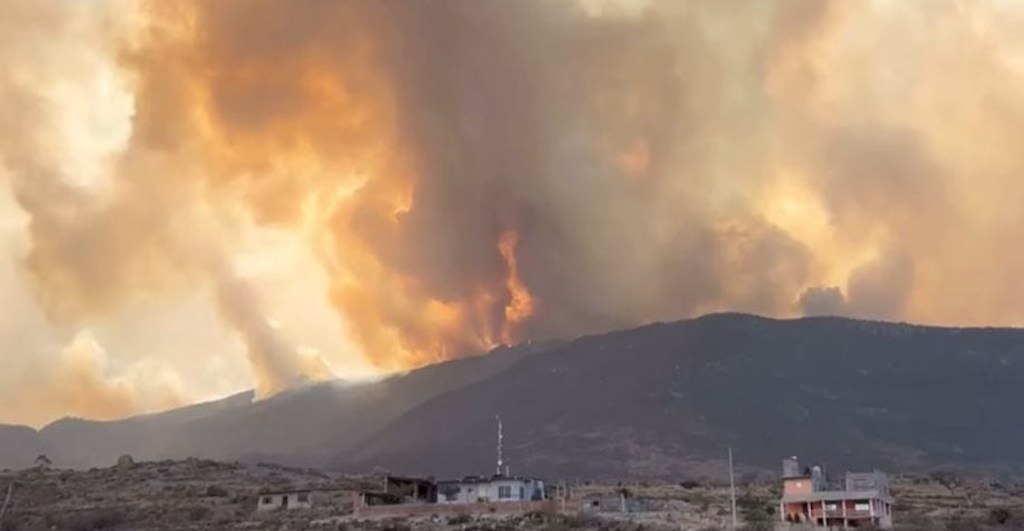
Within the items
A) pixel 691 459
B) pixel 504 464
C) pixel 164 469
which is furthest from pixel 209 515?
pixel 691 459

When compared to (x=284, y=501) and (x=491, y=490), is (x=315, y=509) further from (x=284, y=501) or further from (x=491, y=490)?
(x=491, y=490)

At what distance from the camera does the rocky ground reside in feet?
239

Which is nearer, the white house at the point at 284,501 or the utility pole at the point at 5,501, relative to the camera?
the white house at the point at 284,501

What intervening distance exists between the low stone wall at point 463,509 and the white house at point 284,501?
9.80 metres

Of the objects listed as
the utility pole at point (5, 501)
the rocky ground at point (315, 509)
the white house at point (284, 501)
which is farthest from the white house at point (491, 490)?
the utility pole at point (5, 501)

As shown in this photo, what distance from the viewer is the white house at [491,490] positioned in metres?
84.3

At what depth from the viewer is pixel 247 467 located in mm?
130875

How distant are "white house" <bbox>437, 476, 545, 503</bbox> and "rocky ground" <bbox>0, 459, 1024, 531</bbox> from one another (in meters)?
6.54

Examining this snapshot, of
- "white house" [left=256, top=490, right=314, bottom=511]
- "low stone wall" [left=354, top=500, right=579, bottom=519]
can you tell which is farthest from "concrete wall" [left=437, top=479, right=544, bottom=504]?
"white house" [left=256, top=490, right=314, bottom=511]

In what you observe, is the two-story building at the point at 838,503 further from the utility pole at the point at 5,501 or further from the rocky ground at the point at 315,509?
the utility pole at the point at 5,501

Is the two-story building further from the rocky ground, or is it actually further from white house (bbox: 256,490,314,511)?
white house (bbox: 256,490,314,511)

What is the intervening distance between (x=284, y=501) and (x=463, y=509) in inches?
720

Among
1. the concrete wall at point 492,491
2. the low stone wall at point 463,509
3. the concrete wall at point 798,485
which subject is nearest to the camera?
the low stone wall at point 463,509

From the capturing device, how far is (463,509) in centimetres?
7831
